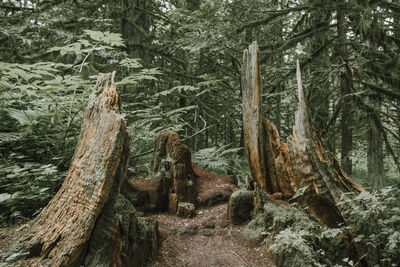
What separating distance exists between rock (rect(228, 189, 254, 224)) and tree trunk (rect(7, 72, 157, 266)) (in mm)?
1379

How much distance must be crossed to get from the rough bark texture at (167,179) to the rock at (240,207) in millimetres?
849

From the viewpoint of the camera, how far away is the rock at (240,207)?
12.2ft

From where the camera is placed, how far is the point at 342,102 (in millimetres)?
6004

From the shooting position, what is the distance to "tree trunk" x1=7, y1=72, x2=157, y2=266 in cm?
212

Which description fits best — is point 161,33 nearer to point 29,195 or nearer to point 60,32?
point 60,32

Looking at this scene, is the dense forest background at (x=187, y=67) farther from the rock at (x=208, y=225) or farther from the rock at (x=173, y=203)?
the rock at (x=208, y=225)

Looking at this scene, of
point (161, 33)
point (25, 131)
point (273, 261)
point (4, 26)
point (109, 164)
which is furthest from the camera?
point (161, 33)

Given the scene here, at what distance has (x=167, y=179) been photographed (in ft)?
13.9

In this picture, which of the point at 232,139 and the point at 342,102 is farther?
the point at 232,139

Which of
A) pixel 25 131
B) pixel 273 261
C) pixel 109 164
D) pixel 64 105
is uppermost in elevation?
pixel 64 105

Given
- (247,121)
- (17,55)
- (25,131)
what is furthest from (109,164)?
(17,55)

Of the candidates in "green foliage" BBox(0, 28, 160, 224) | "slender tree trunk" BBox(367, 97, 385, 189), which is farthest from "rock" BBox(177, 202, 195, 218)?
"slender tree trunk" BBox(367, 97, 385, 189)

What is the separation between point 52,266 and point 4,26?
6161 mm

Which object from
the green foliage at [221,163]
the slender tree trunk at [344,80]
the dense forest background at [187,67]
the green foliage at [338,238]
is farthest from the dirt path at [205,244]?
the slender tree trunk at [344,80]
